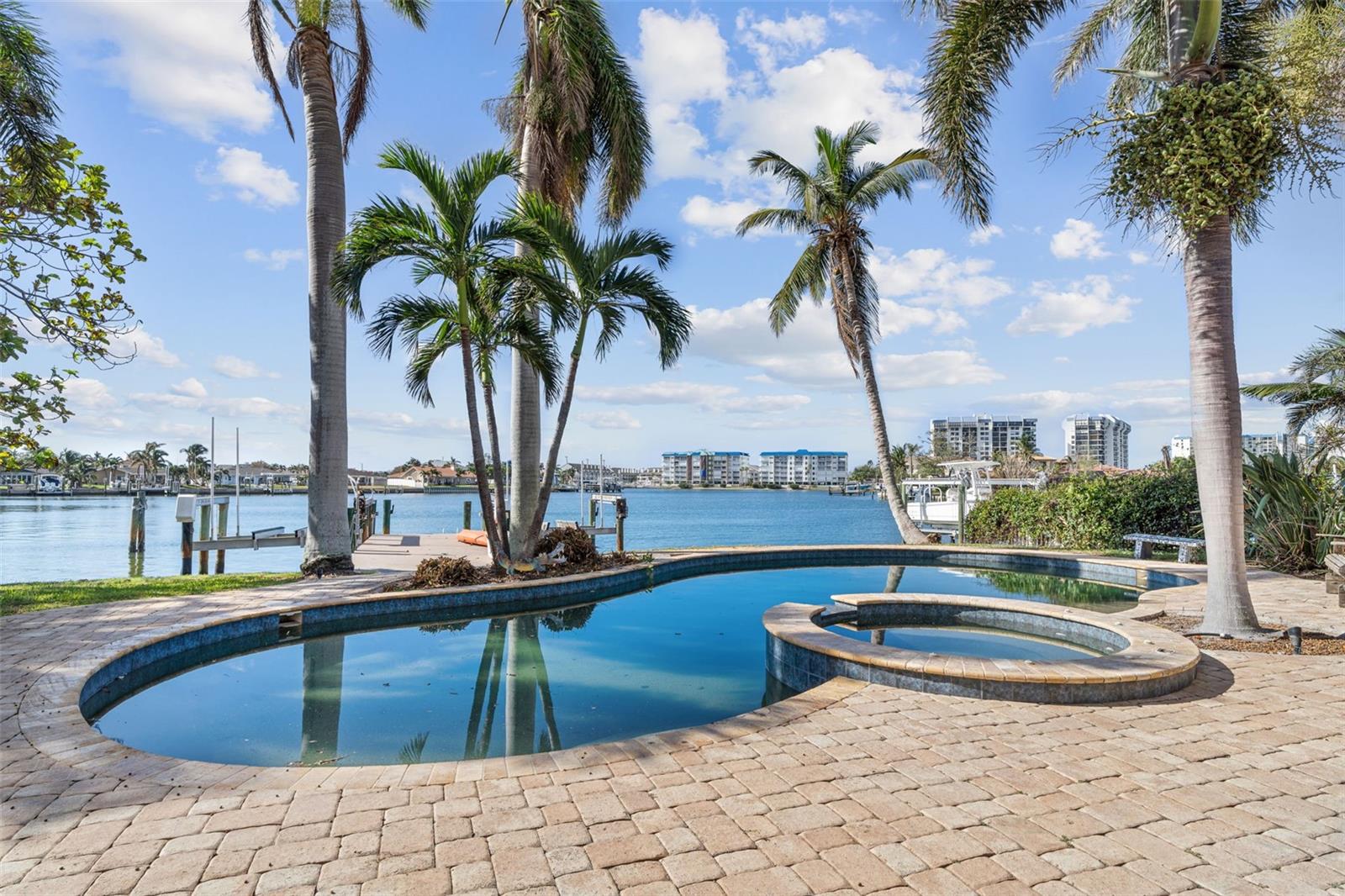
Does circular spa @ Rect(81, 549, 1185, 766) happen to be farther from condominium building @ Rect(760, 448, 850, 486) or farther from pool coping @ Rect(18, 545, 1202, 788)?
condominium building @ Rect(760, 448, 850, 486)

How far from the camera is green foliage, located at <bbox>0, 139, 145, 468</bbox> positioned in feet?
20.9

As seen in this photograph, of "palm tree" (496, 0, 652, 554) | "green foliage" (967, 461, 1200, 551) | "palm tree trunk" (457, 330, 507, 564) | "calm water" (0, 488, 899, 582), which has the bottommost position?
"calm water" (0, 488, 899, 582)

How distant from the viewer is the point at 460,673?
6.21 meters

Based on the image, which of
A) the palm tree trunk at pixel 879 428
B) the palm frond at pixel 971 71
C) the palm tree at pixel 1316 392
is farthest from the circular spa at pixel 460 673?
the palm tree at pixel 1316 392

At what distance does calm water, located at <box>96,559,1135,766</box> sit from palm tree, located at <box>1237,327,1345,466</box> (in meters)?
14.0

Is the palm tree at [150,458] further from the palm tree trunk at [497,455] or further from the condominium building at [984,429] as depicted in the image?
the condominium building at [984,429]

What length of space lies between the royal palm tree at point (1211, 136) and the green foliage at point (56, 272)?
8534 millimetres

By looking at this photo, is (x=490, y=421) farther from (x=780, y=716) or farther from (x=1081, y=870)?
(x=1081, y=870)

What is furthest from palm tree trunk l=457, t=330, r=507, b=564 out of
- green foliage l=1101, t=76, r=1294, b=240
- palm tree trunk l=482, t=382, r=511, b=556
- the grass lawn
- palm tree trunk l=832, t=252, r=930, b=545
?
palm tree trunk l=832, t=252, r=930, b=545

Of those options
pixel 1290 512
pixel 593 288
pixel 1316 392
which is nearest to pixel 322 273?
pixel 593 288

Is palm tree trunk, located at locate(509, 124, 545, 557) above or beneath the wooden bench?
above

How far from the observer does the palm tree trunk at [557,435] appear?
33.6 ft

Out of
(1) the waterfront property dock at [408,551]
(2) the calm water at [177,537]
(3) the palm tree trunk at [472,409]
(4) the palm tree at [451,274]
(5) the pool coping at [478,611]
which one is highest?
(4) the palm tree at [451,274]

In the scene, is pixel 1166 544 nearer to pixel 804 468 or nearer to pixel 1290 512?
pixel 1290 512
